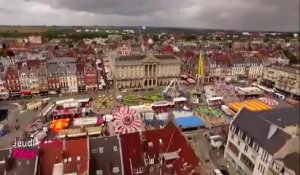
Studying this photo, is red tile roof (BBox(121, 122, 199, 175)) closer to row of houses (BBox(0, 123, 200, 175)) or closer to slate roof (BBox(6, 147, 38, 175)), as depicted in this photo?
row of houses (BBox(0, 123, 200, 175))

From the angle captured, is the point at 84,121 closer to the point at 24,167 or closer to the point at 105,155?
the point at 105,155

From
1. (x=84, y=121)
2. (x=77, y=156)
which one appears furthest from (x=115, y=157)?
(x=84, y=121)

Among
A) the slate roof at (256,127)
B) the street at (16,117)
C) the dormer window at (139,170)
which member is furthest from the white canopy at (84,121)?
the slate roof at (256,127)

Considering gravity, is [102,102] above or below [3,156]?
below

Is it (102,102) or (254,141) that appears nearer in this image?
(254,141)

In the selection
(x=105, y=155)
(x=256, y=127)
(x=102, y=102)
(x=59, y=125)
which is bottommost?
(x=59, y=125)

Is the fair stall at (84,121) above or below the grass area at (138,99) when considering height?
below

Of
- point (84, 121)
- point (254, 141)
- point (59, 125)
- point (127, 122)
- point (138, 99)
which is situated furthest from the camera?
point (138, 99)

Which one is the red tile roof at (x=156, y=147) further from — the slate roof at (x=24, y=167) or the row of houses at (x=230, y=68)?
the row of houses at (x=230, y=68)
